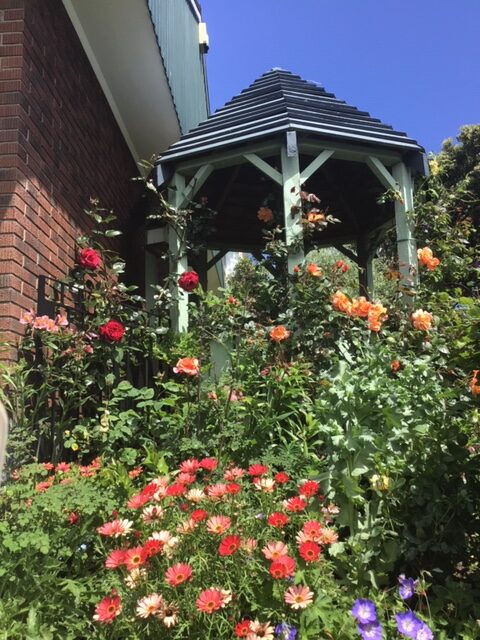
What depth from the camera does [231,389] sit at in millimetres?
2764

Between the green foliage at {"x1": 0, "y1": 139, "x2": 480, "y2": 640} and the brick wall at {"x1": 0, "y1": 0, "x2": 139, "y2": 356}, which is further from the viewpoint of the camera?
the brick wall at {"x1": 0, "y1": 0, "x2": 139, "y2": 356}

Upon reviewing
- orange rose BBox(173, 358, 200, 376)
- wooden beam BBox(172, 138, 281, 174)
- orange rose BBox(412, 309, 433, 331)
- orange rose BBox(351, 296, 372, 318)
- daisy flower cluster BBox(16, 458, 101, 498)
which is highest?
wooden beam BBox(172, 138, 281, 174)

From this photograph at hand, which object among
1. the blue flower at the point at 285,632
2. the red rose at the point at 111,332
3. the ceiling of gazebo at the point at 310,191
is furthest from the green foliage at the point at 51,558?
the ceiling of gazebo at the point at 310,191

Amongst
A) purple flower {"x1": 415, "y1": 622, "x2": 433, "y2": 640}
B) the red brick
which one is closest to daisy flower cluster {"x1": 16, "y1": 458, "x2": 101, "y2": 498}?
purple flower {"x1": 415, "y1": 622, "x2": 433, "y2": 640}

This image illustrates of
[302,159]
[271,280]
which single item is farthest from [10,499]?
[302,159]

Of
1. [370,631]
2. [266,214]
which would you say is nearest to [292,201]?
[266,214]

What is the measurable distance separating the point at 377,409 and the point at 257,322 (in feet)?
5.23

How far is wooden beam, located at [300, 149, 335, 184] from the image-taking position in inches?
169

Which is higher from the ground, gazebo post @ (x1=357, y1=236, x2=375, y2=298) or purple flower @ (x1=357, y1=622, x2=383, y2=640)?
gazebo post @ (x1=357, y1=236, x2=375, y2=298)

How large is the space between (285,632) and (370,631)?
0.22 meters

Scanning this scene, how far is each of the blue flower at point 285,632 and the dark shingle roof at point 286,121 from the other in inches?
147

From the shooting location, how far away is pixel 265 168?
14.4 feet

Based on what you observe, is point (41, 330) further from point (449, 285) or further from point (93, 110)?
point (449, 285)

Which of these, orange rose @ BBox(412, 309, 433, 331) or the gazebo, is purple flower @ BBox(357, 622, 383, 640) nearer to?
orange rose @ BBox(412, 309, 433, 331)
